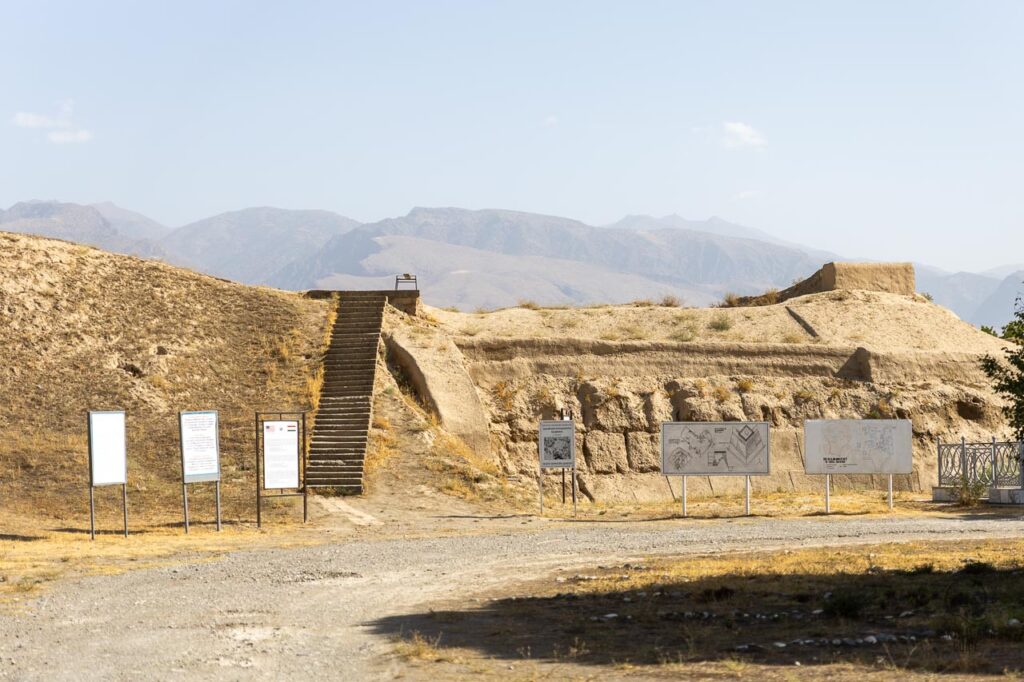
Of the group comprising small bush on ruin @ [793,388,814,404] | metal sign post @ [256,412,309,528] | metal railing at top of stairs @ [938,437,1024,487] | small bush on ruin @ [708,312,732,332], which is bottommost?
metal railing at top of stairs @ [938,437,1024,487]

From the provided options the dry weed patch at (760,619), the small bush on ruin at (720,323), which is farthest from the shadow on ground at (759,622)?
the small bush on ruin at (720,323)

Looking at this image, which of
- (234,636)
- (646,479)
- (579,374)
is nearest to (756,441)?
(646,479)

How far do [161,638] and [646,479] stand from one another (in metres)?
25.5

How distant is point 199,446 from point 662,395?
18.0 metres

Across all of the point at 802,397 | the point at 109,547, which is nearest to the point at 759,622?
the point at 109,547

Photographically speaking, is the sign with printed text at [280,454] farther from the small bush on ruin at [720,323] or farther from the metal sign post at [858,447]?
the small bush on ruin at [720,323]

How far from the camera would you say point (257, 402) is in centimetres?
3569

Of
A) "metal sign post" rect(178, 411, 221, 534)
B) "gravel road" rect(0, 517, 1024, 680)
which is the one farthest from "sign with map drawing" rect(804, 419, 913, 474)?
"metal sign post" rect(178, 411, 221, 534)

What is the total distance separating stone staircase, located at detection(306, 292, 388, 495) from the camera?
32.2m

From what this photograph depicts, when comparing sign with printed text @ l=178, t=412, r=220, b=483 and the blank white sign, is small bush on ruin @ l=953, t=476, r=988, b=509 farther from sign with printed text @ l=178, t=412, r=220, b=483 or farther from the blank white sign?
the blank white sign

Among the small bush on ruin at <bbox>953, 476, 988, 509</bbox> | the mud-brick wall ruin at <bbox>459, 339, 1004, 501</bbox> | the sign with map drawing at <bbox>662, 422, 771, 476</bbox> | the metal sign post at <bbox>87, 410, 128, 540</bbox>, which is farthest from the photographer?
the mud-brick wall ruin at <bbox>459, 339, 1004, 501</bbox>

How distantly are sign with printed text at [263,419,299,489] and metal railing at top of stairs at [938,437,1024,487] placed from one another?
1722 centimetres

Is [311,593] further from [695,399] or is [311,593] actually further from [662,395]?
[695,399]

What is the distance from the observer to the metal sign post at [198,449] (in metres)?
26.4
